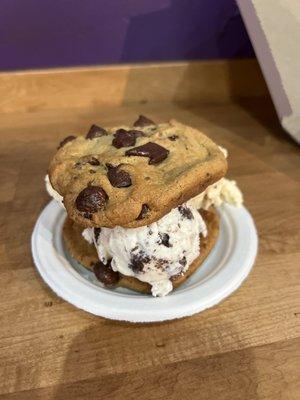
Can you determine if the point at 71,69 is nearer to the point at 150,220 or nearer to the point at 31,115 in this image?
the point at 31,115

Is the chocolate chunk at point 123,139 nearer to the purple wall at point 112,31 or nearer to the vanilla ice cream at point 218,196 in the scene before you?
the vanilla ice cream at point 218,196

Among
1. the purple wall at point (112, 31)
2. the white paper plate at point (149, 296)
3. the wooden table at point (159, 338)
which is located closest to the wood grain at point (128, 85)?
the purple wall at point (112, 31)

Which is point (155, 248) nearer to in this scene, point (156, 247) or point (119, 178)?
point (156, 247)

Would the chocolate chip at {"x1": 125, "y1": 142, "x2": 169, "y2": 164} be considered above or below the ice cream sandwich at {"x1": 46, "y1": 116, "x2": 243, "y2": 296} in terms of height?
above

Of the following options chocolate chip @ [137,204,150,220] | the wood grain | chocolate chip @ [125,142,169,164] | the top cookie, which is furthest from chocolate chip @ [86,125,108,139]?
the wood grain

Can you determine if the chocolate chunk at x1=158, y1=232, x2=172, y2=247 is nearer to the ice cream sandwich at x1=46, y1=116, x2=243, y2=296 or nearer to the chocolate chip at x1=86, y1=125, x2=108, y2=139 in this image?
the ice cream sandwich at x1=46, y1=116, x2=243, y2=296

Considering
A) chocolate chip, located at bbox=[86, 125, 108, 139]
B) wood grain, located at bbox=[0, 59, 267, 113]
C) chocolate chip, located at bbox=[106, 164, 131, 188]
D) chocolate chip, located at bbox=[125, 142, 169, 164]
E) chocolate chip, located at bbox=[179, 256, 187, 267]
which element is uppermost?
chocolate chip, located at bbox=[125, 142, 169, 164]

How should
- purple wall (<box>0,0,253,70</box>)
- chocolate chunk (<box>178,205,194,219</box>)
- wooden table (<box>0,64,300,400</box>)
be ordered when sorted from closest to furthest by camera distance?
1. wooden table (<box>0,64,300,400</box>)
2. chocolate chunk (<box>178,205,194,219</box>)
3. purple wall (<box>0,0,253,70</box>)

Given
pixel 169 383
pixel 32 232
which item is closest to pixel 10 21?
pixel 32 232
